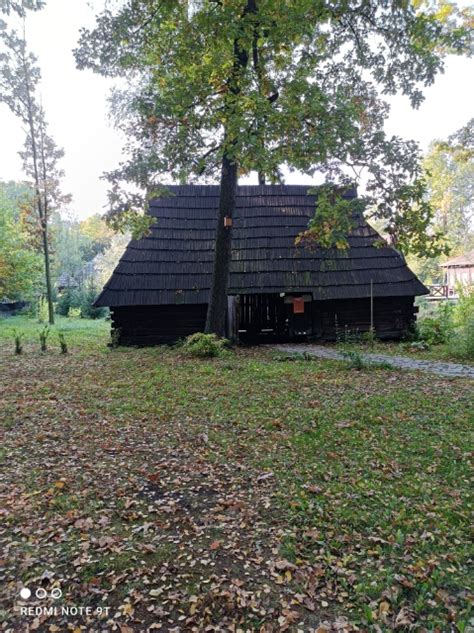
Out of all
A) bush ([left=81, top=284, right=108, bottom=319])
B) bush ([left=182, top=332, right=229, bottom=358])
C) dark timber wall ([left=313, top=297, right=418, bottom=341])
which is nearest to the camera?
bush ([left=182, top=332, right=229, bottom=358])

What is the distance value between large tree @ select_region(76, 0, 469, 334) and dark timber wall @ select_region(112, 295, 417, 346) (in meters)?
3.51

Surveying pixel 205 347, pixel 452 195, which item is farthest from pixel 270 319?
pixel 452 195

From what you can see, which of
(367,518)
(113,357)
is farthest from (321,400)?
(113,357)

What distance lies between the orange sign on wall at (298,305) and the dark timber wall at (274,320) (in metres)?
0.23

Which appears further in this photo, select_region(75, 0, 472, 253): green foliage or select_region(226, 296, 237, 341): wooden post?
select_region(226, 296, 237, 341): wooden post

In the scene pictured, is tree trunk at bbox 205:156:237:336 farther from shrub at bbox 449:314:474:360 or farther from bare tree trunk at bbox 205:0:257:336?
shrub at bbox 449:314:474:360

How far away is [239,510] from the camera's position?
3453mm

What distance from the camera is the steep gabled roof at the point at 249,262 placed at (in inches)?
500

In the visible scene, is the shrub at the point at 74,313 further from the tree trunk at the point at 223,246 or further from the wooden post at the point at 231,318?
the tree trunk at the point at 223,246

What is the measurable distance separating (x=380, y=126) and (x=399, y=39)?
1842 millimetres

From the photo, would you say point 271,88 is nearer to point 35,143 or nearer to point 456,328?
point 456,328

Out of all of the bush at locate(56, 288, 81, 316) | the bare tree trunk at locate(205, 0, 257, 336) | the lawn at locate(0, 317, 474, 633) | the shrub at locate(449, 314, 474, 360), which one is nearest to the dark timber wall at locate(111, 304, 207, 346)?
the bare tree trunk at locate(205, 0, 257, 336)

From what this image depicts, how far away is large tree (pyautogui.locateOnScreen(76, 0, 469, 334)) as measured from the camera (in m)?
8.37

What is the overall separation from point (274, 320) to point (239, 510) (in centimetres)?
1129
